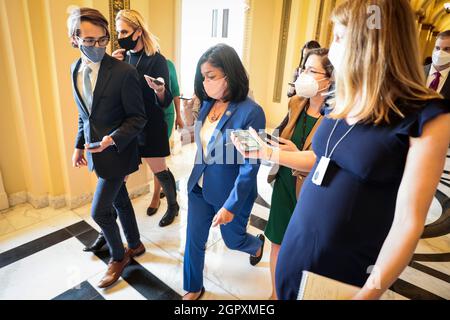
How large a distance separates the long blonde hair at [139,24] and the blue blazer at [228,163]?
3.47 ft

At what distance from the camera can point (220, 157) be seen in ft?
4.80

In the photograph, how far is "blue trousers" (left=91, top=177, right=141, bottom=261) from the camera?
1767mm

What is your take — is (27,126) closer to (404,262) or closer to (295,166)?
(295,166)

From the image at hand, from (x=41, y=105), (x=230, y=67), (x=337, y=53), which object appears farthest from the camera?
(x=41, y=105)

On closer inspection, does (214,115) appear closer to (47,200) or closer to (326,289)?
(326,289)

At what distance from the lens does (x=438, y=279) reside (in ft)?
7.31

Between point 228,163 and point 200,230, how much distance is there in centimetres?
45

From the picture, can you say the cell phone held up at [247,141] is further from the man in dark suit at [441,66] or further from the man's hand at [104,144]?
the man in dark suit at [441,66]

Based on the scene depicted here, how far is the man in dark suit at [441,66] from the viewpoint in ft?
10.1

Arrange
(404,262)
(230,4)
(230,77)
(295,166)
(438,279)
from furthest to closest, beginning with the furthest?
(230,4), (438,279), (230,77), (295,166), (404,262)

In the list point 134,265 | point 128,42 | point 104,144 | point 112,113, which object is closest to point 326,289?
point 104,144

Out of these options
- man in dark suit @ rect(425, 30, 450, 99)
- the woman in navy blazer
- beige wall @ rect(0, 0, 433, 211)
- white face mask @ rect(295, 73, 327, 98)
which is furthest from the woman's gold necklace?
man in dark suit @ rect(425, 30, 450, 99)

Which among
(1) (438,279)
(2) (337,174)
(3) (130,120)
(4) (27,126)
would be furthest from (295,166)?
(4) (27,126)

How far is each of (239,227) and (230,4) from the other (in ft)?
16.2
